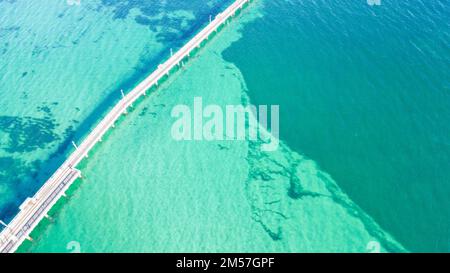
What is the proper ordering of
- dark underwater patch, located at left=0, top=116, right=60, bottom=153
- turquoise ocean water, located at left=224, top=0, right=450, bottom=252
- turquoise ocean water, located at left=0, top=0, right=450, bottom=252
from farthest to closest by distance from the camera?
dark underwater patch, located at left=0, top=116, right=60, bottom=153 < turquoise ocean water, located at left=224, top=0, right=450, bottom=252 < turquoise ocean water, located at left=0, top=0, right=450, bottom=252

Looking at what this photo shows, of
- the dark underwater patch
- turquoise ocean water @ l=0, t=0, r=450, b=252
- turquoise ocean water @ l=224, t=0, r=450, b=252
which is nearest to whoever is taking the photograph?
turquoise ocean water @ l=0, t=0, r=450, b=252

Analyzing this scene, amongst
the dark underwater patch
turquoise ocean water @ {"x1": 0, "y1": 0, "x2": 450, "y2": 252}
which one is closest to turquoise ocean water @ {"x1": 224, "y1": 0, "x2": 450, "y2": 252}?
turquoise ocean water @ {"x1": 0, "y1": 0, "x2": 450, "y2": 252}

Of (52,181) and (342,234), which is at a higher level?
(52,181)

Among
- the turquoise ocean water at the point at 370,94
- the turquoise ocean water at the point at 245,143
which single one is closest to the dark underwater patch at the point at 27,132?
the turquoise ocean water at the point at 245,143

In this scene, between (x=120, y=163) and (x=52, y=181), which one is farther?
(x=120, y=163)

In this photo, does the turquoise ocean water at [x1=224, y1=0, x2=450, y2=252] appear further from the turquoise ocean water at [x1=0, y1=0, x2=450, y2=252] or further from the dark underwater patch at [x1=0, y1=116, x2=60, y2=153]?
the dark underwater patch at [x1=0, y1=116, x2=60, y2=153]

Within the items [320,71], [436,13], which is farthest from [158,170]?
[436,13]

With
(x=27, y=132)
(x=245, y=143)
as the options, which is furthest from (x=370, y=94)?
(x=27, y=132)

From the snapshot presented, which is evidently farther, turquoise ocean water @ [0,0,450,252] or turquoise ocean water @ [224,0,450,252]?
turquoise ocean water @ [224,0,450,252]

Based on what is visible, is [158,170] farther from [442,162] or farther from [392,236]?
[442,162]
